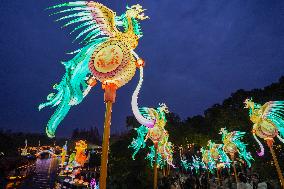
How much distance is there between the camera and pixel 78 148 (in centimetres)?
1955

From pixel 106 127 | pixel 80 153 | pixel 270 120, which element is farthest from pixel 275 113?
pixel 80 153

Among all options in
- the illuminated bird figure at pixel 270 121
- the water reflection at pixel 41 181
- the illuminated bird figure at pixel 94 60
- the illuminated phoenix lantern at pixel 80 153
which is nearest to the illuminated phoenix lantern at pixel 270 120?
the illuminated bird figure at pixel 270 121

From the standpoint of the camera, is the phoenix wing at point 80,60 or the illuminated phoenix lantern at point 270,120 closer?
the phoenix wing at point 80,60

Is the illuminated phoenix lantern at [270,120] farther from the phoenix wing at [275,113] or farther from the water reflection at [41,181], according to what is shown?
the water reflection at [41,181]

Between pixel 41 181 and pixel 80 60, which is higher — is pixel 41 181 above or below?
below

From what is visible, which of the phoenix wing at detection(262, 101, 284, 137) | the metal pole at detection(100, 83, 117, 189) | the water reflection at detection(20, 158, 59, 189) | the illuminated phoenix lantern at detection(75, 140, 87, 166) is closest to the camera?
the metal pole at detection(100, 83, 117, 189)

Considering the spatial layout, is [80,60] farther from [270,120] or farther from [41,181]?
[41,181]

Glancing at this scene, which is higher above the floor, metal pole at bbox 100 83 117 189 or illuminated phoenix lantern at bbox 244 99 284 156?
illuminated phoenix lantern at bbox 244 99 284 156

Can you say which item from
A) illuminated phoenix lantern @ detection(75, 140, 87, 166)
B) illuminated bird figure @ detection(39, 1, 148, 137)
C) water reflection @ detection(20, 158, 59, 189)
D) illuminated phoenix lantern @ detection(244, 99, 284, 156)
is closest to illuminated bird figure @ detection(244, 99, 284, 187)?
illuminated phoenix lantern @ detection(244, 99, 284, 156)

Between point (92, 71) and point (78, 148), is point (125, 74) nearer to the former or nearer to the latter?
point (92, 71)

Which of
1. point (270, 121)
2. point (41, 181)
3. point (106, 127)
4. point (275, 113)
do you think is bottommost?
point (41, 181)

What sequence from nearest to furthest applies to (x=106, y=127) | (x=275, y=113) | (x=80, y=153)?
1. (x=106, y=127)
2. (x=275, y=113)
3. (x=80, y=153)

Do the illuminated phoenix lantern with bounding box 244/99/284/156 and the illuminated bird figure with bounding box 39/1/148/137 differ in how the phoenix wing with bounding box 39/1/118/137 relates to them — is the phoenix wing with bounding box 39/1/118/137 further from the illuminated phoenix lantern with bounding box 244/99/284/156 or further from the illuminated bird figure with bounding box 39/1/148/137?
the illuminated phoenix lantern with bounding box 244/99/284/156

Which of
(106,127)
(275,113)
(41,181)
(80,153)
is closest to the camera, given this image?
(106,127)
